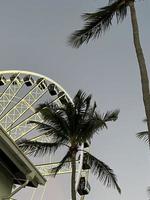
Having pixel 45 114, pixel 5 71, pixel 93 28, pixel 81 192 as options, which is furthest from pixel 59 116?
pixel 5 71

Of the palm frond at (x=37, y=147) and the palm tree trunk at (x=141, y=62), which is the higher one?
the palm tree trunk at (x=141, y=62)

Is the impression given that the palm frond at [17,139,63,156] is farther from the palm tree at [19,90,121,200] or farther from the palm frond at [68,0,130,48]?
the palm frond at [68,0,130,48]

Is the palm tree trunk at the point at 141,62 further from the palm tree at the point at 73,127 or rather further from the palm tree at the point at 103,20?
the palm tree at the point at 73,127

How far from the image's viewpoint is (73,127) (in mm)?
22703

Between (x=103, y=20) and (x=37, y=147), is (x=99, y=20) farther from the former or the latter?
(x=37, y=147)

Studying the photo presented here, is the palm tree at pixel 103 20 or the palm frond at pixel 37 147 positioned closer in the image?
the palm tree at pixel 103 20

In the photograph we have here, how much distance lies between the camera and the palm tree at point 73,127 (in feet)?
73.7

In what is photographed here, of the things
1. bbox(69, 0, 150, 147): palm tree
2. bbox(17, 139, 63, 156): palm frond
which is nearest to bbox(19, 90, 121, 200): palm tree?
bbox(17, 139, 63, 156): palm frond

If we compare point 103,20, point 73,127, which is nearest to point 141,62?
point 103,20

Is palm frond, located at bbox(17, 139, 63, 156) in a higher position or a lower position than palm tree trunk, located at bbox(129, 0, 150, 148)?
lower

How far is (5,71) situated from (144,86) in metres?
34.9

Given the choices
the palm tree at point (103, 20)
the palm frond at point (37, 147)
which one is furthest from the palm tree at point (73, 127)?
the palm tree at point (103, 20)

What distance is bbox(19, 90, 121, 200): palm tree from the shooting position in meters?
22.5

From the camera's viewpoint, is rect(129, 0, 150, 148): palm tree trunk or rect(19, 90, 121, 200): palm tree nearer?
rect(129, 0, 150, 148): palm tree trunk
